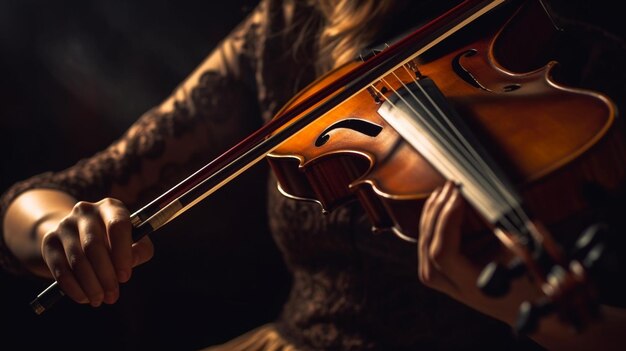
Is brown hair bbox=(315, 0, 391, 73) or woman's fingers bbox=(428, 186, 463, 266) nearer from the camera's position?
woman's fingers bbox=(428, 186, 463, 266)

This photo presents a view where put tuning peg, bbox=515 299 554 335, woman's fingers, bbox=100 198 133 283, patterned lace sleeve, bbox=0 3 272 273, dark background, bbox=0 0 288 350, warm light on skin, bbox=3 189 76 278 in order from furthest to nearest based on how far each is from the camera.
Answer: dark background, bbox=0 0 288 350 → patterned lace sleeve, bbox=0 3 272 273 → warm light on skin, bbox=3 189 76 278 → woman's fingers, bbox=100 198 133 283 → tuning peg, bbox=515 299 554 335

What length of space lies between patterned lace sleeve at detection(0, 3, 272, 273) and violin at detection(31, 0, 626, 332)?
277 mm

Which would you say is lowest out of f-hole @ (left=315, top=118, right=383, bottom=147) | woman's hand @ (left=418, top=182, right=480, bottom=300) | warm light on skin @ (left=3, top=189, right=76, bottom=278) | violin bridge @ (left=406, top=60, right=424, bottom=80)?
woman's hand @ (left=418, top=182, right=480, bottom=300)

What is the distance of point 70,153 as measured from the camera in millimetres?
984

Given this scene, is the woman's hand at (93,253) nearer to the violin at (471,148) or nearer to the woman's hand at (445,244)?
the violin at (471,148)

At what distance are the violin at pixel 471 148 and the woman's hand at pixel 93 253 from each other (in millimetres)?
18

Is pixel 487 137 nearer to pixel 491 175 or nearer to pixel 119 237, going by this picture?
pixel 491 175

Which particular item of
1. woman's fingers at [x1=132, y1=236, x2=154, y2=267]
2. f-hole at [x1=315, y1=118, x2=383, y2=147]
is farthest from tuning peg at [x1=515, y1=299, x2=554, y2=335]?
woman's fingers at [x1=132, y1=236, x2=154, y2=267]

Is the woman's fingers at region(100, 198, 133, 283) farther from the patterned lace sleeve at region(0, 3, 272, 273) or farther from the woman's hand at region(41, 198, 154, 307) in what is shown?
the patterned lace sleeve at region(0, 3, 272, 273)

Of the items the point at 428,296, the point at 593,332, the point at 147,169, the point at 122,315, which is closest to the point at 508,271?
the point at 593,332

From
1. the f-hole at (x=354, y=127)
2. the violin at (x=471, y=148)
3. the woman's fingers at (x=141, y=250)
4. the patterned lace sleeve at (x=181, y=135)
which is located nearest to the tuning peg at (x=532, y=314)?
the violin at (x=471, y=148)

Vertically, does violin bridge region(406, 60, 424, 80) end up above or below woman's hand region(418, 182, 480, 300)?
above

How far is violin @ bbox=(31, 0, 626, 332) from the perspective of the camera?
315mm

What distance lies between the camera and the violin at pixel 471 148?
1.03ft
